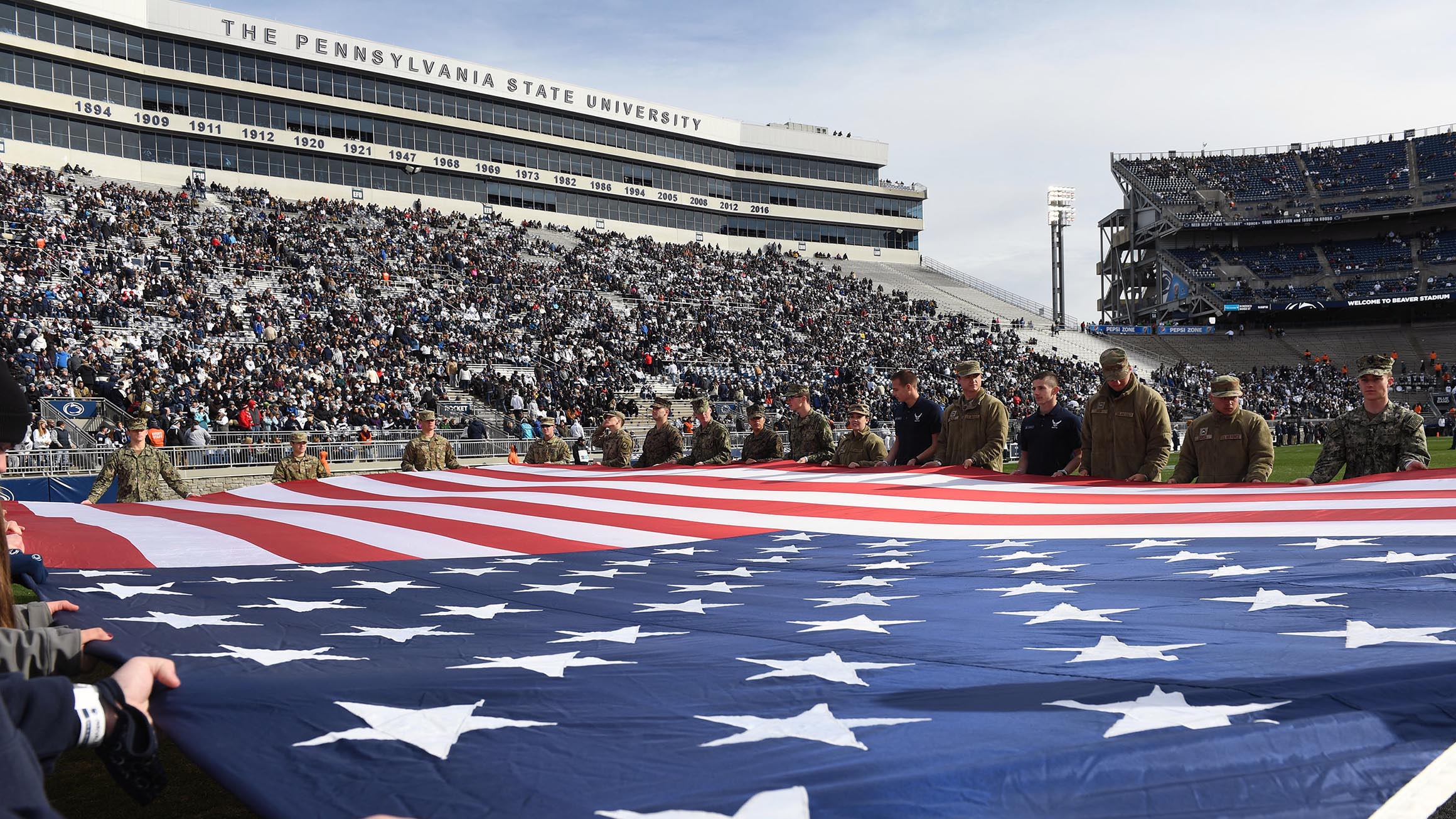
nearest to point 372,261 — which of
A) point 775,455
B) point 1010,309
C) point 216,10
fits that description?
point 216,10

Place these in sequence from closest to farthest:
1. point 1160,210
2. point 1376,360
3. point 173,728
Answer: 1. point 173,728
2. point 1376,360
3. point 1160,210

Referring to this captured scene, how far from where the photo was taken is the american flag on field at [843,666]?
173 cm

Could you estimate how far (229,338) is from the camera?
77.0 feet

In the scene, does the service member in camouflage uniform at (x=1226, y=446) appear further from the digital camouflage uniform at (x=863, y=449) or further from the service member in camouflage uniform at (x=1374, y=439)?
the digital camouflage uniform at (x=863, y=449)

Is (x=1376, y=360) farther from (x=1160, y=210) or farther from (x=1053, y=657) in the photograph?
(x=1160, y=210)

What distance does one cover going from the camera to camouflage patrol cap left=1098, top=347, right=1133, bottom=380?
22.4 ft

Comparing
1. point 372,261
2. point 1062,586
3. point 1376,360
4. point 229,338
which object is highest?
point 372,261

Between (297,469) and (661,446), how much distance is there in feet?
12.8

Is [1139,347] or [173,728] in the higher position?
[1139,347]

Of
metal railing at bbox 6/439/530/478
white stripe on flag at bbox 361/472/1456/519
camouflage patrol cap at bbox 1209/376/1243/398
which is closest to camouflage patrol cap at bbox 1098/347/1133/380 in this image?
camouflage patrol cap at bbox 1209/376/1243/398

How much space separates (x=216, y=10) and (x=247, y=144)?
16.1 feet

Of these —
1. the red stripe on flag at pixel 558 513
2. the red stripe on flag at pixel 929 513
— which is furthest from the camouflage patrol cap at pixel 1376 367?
the red stripe on flag at pixel 558 513

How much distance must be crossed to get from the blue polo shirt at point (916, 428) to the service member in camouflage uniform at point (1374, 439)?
10.4 ft

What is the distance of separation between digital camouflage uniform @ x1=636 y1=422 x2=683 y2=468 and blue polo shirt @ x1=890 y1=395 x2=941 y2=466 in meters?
3.09
